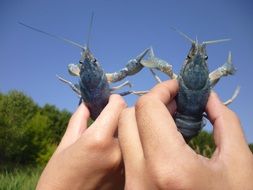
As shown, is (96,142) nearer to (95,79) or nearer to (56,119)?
(95,79)

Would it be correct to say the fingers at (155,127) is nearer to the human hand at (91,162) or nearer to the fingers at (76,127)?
the human hand at (91,162)

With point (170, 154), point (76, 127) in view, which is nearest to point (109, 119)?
point (76, 127)

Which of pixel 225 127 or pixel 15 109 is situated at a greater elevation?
pixel 225 127

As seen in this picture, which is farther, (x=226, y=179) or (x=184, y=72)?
(x=184, y=72)

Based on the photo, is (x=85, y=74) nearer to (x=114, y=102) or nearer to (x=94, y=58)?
(x=94, y=58)

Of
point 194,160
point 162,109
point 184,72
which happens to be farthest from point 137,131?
point 184,72

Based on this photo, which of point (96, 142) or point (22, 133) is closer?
point (96, 142)

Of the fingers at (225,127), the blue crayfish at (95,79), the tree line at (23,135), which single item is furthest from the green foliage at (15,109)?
the fingers at (225,127)
